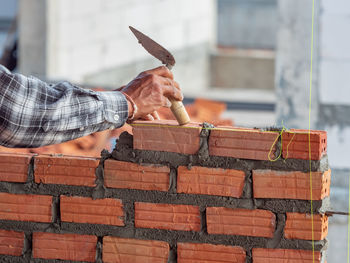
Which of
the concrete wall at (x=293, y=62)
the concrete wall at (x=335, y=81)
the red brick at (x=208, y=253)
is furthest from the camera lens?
the concrete wall at (x=293, y=62)

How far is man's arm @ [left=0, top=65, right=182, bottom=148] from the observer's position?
2.65m

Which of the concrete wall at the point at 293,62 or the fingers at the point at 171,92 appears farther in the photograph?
the concrete wall at the point at 293,62

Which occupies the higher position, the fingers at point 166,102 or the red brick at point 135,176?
the fingers at point 166,102

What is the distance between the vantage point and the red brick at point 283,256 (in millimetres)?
2816

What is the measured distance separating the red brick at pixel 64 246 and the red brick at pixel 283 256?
68 centimetres

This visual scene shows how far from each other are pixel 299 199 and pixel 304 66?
2903mm

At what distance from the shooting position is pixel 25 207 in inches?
118

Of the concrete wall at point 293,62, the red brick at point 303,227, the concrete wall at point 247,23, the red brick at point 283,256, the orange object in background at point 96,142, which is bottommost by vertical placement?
the red brick at point 283,256

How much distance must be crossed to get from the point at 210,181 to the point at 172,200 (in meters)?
0.18

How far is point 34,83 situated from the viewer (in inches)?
107

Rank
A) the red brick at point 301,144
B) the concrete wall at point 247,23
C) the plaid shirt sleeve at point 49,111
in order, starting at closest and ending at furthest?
1. the plaid shirt sleeve at point 49,111
2. the red brick at point 301,144
3. the concrete wall at point 247,23

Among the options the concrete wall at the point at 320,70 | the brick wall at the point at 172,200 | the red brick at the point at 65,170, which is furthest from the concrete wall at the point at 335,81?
the red brick at the point at 65,170

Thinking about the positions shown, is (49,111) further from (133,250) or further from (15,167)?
(133,250)

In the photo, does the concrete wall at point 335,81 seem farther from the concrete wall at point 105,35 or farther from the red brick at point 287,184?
the concrete wall at point 105,35
